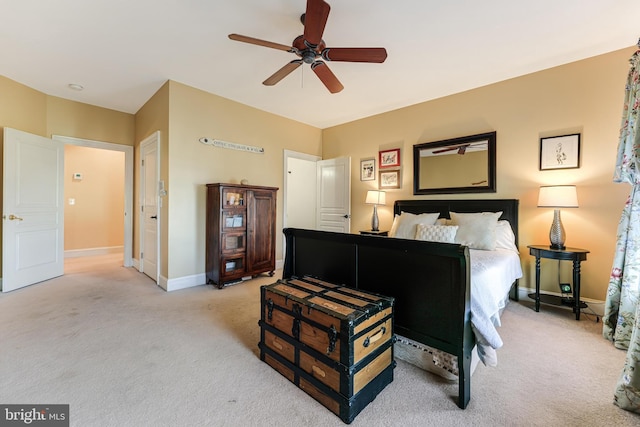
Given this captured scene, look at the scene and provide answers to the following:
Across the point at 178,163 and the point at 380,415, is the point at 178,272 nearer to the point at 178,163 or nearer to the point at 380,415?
the point at 178,163

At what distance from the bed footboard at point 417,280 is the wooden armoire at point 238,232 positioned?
186 centimetres

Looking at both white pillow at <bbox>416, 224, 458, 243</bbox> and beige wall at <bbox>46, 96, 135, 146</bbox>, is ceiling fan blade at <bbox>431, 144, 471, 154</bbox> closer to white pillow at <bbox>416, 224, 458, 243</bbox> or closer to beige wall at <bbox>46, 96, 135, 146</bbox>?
white pillow at <bbox>416, 224, 458, 243</bbox>

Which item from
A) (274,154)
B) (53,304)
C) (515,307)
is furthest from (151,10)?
(515,307)

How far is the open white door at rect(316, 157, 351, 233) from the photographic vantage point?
4980mm

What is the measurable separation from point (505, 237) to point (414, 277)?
2.08 metres

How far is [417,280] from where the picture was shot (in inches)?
68.0

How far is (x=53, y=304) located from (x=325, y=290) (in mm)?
3252

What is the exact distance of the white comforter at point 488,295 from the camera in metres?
1.54

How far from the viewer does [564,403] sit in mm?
1549

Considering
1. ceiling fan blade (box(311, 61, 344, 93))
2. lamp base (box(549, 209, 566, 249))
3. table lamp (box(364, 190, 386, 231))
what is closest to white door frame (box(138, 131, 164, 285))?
ceiling fan blade (box(311, 61, 344, 93))

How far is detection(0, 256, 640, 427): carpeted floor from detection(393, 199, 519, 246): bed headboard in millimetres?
1153

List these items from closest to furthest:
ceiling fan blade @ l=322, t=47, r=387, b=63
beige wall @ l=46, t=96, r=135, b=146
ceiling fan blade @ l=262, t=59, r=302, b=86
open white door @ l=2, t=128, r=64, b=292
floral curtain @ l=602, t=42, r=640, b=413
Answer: floral curtain @ l=602, t=42, r=640, b=413 < ceiling fan blade @ l=322, t=47, r=387, b=63 < ceiling fan blade @ l=262, t=59, r=302, b=86 < open white door @ l=2, t=128, r=64, b=292 < beige wall @ l=46, t=96, r=135, b=146

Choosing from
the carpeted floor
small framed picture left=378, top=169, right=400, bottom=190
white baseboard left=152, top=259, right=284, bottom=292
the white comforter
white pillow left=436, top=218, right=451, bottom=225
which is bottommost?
the carpeted floor

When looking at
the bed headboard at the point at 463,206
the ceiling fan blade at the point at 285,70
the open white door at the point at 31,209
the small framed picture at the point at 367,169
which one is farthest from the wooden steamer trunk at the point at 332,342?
the open white door at the point at 31,209
